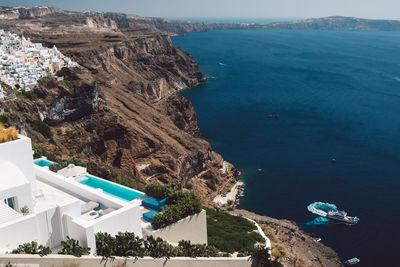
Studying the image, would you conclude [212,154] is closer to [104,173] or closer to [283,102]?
[104,173]

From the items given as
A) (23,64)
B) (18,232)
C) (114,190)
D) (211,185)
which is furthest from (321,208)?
(23,64)

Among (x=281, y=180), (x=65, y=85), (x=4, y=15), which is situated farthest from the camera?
(x=4, y=15)

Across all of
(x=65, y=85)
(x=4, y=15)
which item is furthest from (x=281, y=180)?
(x=4, y=15)

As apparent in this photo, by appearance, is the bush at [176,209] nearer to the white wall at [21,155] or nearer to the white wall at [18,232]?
the white wall at [18,232]

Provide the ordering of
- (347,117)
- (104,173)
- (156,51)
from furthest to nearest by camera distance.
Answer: (156,51) → (347,117) → (104,173)

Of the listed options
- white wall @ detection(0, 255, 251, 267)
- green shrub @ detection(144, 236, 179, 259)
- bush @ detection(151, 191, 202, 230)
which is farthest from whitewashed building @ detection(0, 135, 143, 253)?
green shrub @ detection(144, 236, 179, 259)

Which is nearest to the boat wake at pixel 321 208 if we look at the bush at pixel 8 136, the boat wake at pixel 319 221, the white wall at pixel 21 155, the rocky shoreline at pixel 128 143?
the boat wake at pixel 319 221

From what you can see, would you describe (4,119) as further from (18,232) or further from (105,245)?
(105,245)
